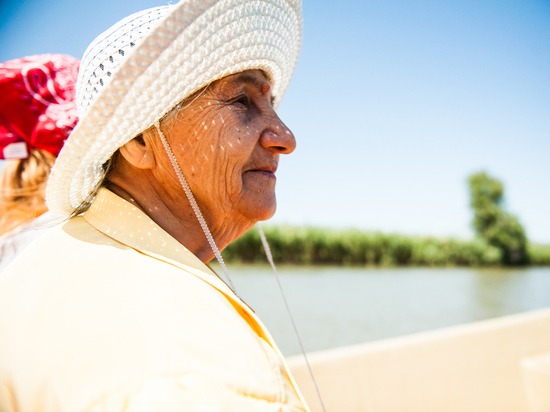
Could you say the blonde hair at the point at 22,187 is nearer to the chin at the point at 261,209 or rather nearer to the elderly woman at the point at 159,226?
the elderly woman at the point at 159,226

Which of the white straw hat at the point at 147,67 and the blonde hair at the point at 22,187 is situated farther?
the blonde hair at the point at 22,187

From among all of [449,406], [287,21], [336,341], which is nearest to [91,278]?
[287,21]

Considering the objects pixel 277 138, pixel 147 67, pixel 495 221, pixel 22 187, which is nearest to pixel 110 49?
pixel 147 67

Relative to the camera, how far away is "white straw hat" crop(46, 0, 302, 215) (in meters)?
0.84

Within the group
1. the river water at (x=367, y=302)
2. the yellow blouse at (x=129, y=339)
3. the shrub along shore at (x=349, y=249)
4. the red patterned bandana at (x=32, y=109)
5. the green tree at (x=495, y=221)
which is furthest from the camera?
the green tree at (x=495, y=221)

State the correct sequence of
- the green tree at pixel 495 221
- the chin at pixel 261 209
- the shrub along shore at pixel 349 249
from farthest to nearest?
the green tree at pixel 495 221 → the shrub along shore at pixel 349 249 → the chin at pixel 261 209

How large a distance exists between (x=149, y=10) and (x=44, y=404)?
921 millimetres

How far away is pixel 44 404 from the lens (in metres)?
0.64

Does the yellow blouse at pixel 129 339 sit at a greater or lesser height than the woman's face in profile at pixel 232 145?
lesser

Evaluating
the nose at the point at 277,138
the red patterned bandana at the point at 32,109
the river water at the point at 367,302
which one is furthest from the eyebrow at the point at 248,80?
the river water at the point at 367,302

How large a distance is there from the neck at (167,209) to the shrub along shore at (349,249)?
11.7 meters

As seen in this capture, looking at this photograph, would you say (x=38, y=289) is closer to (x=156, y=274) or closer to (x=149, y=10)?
(x=156, y=274)

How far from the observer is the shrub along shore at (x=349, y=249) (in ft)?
43.0

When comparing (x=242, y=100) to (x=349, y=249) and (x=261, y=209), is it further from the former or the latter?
(x=349, y=249)
